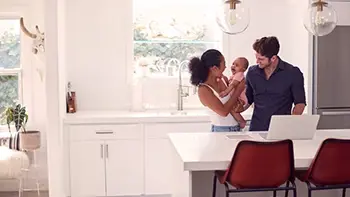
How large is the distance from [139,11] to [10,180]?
7.46 feet

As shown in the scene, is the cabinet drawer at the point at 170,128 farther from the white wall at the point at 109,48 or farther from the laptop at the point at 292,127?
the laptop at the point at 292,127

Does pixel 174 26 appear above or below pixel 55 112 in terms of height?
above

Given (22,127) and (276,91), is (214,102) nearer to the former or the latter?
(276,91)

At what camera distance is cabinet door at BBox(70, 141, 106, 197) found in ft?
15.1

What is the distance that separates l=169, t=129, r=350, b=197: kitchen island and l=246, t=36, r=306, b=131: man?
31cm

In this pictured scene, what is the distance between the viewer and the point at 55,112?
14.1 ft

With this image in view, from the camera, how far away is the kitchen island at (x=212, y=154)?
100 inches

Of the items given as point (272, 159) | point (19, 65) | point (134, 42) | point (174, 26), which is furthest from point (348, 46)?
point (19, 65)

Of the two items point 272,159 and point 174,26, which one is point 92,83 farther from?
point 272,159

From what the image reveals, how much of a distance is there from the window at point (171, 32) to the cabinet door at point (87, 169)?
108cm

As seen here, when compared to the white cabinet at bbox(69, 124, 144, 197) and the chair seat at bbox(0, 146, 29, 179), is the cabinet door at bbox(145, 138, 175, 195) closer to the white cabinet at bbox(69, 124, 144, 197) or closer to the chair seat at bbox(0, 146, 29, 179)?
the white cabinet at bbox(69, 124, 144, 197)

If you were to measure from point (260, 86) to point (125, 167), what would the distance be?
1721mm

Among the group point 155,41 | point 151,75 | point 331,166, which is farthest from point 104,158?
point 331,166

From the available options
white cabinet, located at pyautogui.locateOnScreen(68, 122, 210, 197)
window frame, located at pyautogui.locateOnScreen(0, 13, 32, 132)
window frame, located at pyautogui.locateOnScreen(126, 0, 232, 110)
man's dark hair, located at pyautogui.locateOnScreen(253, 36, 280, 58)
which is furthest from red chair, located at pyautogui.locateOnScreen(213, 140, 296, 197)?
window frame, located at pyautogui.locateOnScreen(0, 13, 32, 132)
